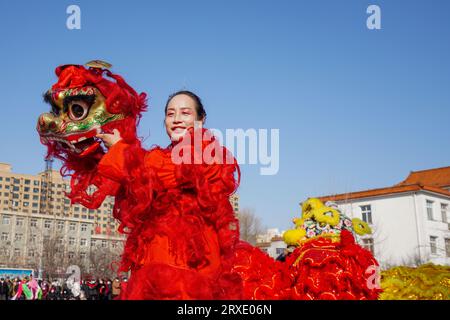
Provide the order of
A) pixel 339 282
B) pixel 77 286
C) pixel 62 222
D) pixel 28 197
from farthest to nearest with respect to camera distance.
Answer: pixel 28 197 → pixel 62 222 → pixel 77 286 → pixel 339 282

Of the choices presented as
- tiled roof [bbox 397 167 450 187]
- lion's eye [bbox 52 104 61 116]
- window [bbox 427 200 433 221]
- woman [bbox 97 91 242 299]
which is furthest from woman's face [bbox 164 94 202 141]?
tiled roof [bbox 397 167 450 187]

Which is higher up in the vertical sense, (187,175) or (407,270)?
(187,175)

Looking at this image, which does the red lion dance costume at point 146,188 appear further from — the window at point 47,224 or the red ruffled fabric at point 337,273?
the window at point 47,224

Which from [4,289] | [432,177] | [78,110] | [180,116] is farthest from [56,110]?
[432,177]

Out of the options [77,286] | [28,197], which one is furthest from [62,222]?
[77,286]

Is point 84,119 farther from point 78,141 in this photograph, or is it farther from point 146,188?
point 146,188

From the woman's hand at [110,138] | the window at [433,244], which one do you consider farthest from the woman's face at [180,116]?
the window at [433,244]

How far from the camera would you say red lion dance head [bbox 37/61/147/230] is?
2422mm

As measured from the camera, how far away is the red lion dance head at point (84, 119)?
242cm

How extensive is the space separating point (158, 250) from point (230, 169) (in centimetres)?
54

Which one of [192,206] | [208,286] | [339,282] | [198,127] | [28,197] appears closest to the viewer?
[208,286]

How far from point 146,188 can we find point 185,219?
0.77ft

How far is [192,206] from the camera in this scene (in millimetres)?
2297

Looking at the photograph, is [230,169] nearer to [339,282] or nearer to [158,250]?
[158,250]
